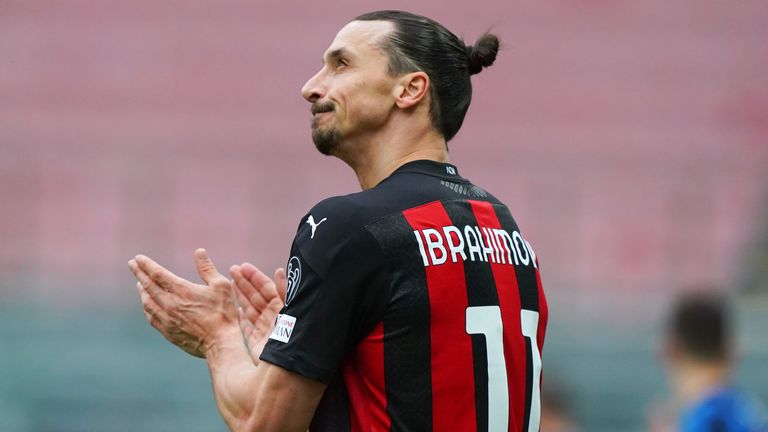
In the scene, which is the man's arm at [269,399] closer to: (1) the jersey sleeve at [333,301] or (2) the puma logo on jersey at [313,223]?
(1) the jersey sleeve at [333,301]

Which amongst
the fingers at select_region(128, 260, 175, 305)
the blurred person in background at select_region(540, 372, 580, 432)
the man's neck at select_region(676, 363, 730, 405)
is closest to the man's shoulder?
the fingers at select_region(128, 260, 175, 305)

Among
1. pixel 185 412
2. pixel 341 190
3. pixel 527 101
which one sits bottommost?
pixel 185 412

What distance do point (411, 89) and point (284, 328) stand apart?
0.70m

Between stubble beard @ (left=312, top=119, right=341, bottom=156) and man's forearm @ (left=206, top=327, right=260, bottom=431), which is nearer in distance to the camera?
man's forearm @ (left=206, top=327, right=260, bottom=431)

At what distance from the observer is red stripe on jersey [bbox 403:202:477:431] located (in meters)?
2.60

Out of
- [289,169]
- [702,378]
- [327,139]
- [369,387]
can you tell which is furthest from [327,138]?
[289,169]

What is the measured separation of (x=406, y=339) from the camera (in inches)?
102

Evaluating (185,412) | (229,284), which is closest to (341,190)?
(185,412)

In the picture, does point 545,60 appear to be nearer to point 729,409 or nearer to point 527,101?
point 527,101

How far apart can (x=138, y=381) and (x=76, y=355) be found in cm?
62

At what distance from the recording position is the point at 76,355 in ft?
31.7

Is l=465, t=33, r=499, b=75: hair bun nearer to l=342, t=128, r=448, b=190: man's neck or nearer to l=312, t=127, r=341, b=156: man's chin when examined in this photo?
l=342, t=128, r=448, b=190: man's neck

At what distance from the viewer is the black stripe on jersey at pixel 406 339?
2.57 m

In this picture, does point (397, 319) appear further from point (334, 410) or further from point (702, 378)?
Result: point (702, 378)
